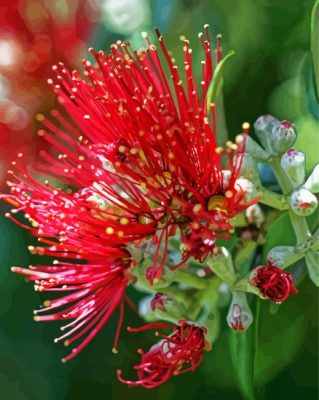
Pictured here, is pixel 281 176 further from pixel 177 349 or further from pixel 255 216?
pixel 177 349

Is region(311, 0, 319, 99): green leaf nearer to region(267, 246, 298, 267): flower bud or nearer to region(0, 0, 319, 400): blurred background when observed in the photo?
region(0, 0, 319, 400): blurred background

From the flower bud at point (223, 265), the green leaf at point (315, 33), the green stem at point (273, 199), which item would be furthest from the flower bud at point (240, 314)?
the green leaf at point (315, 33)

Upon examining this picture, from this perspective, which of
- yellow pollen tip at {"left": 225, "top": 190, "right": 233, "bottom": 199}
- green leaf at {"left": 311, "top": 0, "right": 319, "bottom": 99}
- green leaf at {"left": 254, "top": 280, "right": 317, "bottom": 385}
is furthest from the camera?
green leaf at {"left": 254, "top": 280, "right": 317, "bottom": 385}

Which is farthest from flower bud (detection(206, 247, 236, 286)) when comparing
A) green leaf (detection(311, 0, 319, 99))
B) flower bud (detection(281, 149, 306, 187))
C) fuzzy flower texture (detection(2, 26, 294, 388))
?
green leaf (detection(311, 0, 319, 99))

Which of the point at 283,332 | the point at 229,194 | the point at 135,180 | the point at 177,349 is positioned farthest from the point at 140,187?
the point at 283,332

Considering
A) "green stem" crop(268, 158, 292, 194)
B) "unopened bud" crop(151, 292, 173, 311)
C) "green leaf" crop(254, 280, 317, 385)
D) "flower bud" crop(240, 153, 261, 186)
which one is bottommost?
"green leaf" crop(254, 280, 317, 385)

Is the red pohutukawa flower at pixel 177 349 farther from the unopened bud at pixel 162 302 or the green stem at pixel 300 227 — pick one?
the green stem at pixel 300 227
